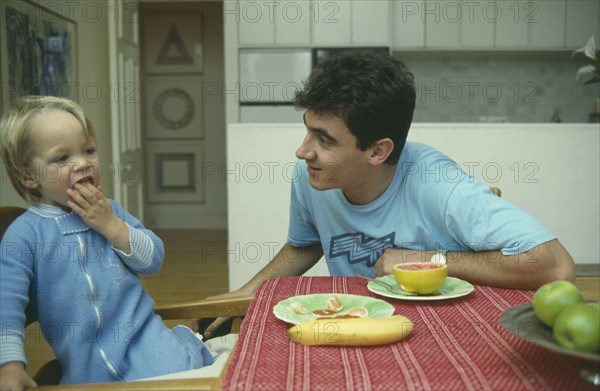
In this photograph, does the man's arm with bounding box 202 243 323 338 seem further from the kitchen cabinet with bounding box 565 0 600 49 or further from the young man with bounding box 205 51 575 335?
the kitchen cabinet with bounding box 565 0 600 49

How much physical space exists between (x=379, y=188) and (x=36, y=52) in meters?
2.99

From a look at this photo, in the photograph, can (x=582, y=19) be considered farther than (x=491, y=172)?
Yes

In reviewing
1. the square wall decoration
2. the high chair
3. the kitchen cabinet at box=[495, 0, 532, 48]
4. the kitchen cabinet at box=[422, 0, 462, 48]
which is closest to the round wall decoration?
the square wall decoration

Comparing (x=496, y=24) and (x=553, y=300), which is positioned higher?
(x=496, y=24)

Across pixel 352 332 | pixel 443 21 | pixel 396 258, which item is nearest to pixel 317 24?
pixel 443 21

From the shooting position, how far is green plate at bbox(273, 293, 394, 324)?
944 mm

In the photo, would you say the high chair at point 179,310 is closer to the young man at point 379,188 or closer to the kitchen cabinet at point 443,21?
the young man at point 379,188

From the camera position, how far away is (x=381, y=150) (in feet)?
4.98

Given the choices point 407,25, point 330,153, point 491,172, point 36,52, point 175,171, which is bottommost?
point 175,171

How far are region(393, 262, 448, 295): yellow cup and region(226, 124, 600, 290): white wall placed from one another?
1.93 m

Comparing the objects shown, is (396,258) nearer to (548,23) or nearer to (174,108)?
(548,23)

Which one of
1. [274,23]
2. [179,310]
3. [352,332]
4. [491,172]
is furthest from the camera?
[274,23]

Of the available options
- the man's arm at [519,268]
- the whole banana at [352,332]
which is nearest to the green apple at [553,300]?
the whole banana at [352,332]

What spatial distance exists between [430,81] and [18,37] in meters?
3.21
